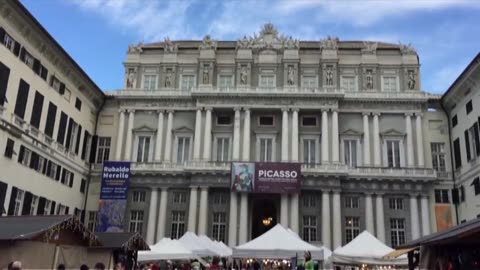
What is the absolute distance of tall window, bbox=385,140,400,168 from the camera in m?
46.4

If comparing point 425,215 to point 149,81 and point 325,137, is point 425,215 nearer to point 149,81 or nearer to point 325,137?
A: point 325,137

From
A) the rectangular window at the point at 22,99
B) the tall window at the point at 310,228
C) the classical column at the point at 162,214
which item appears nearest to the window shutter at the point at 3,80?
the rectangular window at the point at 22,99

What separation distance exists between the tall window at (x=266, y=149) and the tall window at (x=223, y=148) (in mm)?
3324

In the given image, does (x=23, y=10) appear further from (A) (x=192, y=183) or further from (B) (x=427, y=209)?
(B) (x=427, y=209)

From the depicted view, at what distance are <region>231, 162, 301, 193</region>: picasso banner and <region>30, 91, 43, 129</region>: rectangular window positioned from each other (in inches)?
668

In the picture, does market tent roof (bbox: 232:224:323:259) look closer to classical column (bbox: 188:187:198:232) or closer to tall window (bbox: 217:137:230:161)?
classical column (bbox: 188:187:198:232)

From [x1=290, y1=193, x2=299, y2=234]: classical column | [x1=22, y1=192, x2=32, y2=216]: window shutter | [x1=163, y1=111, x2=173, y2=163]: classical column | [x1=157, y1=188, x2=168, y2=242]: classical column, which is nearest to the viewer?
[x1=22, y1=192, x2=32, y2=216]: window shutter

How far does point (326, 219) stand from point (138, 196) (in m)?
18.2

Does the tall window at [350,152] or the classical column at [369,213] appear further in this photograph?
the tall window at [350,152]

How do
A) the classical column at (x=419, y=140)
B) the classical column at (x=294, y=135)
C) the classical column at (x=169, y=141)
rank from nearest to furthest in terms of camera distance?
1. the classical column at (x=419, y=140)
2. the classical column at (x=294, y=135)
3. the classical column at (x=169, y=141)

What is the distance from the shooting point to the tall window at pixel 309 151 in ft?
154

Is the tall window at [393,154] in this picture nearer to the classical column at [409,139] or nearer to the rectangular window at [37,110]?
the classical column at [409,139]

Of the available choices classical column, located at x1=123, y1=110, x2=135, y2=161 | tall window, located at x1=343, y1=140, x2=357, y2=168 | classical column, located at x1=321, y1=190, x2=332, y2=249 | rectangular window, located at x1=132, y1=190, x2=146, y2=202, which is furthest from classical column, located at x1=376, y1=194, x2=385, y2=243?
classical column, located at x1=123, y1=110, x2=135, y2=161

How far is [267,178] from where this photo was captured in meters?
43.3
